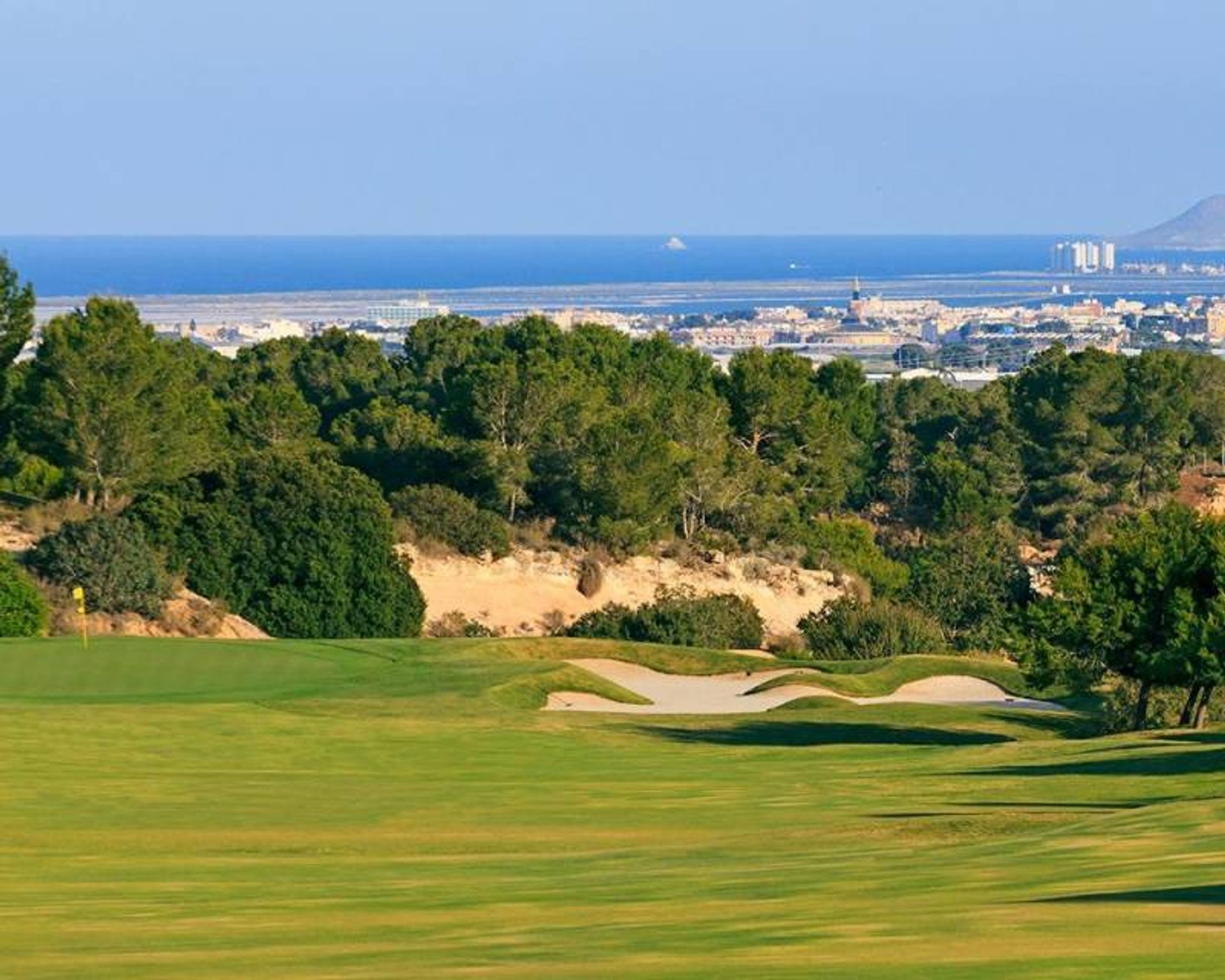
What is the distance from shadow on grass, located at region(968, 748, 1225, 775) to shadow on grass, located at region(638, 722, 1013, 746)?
5400 mm

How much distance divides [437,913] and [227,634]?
31.6 meters

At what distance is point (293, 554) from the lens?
4416 centimetres

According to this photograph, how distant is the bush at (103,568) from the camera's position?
4162 centimetres

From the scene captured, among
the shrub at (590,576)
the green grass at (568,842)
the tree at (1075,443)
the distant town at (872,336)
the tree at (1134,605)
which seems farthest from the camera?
the distant town at (872,336)

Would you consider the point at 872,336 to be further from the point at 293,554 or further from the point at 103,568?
the point at 103,568

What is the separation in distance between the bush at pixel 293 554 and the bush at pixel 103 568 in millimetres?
2140

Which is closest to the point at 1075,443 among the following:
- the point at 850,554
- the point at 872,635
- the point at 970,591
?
the point at 850,554

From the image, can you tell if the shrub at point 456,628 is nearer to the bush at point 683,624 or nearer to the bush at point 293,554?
the bush at point 293,554

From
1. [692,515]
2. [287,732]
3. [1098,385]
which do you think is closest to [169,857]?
[287,732]

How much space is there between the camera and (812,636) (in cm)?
4425

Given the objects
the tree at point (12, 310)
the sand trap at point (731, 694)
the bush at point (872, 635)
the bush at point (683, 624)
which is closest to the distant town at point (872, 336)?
the tree at point (12, 310)

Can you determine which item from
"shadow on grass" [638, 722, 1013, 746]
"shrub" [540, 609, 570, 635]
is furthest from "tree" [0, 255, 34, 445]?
"shadow on grass" [638, 722, 1013, 746]

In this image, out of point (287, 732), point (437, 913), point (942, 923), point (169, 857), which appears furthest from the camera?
point (287, 732)

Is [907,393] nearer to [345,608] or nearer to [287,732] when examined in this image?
[345,608]
